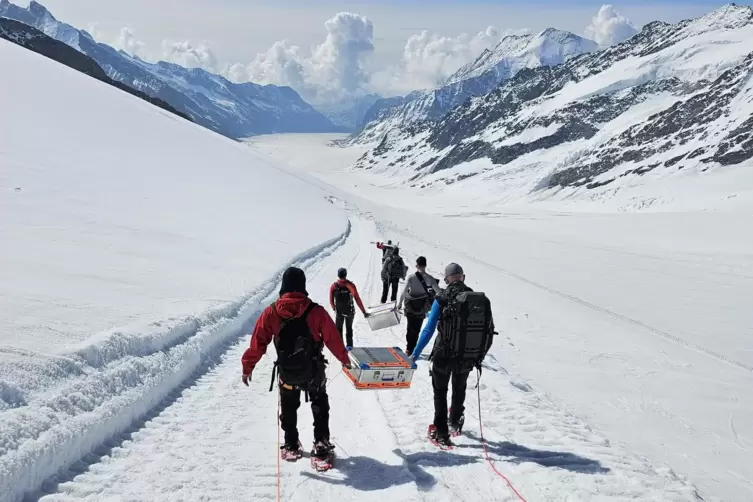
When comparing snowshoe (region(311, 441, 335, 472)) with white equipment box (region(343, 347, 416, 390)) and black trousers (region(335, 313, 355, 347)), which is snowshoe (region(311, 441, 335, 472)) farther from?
black trousers (region(335, 313, 355, 347))

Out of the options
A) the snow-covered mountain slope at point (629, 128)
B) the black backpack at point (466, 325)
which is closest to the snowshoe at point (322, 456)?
the black backpack at point (466, 325)

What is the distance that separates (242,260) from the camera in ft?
60.4

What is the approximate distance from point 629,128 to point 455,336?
464ft

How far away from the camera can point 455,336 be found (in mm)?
6066

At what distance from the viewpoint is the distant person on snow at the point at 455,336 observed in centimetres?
604

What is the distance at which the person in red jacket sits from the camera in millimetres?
5375

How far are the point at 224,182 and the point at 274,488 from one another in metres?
35.5

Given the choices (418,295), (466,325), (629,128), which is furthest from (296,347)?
(629,128)

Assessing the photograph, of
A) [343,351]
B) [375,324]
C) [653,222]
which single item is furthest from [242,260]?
[653,222]

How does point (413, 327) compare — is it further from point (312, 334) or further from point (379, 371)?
point (312, 334)

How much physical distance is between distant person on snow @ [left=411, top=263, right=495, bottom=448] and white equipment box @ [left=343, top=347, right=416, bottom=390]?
15.1 inches

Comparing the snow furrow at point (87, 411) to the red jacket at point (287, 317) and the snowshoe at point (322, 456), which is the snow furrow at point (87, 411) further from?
the snowshoe at point (322, 456)

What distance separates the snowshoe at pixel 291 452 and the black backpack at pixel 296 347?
101cm

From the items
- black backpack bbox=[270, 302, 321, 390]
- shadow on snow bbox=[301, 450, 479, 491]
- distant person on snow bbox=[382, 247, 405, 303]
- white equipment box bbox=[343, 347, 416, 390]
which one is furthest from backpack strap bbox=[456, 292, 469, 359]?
distant person on snow bbox=[382, 247, 405, 303]
